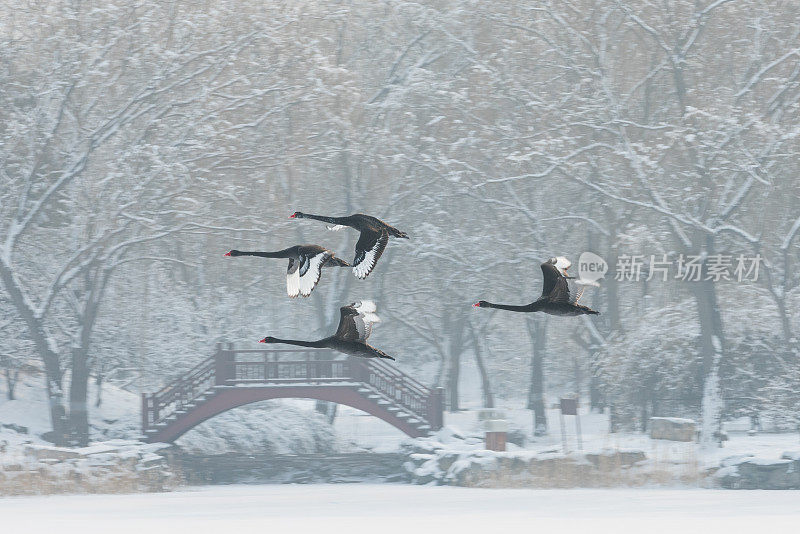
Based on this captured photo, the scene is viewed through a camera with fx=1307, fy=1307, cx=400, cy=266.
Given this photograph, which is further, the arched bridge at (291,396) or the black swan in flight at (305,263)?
the arched bridge at (291,396)

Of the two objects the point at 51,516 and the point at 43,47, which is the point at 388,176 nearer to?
the point at 43,47

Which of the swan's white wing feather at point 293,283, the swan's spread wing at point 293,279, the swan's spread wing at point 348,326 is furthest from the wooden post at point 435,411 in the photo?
the swan's spread wing at point 348,326

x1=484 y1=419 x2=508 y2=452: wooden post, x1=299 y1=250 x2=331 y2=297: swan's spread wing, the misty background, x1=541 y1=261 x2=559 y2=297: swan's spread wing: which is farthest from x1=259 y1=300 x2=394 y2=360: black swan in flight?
x1=484 y1=419 x2=508 y2=452: wooden post

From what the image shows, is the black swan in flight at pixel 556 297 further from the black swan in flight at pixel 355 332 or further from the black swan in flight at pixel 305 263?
the black swan in flight at pixel 305 263

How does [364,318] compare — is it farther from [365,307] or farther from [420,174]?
[420,174]

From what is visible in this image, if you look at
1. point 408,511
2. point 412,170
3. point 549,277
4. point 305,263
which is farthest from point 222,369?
point 549,277

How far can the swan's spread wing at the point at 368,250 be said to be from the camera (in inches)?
448

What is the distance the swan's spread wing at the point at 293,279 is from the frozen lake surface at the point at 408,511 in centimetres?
1554

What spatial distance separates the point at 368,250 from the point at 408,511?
18524mm

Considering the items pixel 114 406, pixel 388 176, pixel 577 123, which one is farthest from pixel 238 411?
pixel 577 123

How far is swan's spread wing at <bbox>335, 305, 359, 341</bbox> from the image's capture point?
35.4ft

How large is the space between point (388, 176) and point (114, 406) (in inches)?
438

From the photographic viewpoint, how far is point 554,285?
1075cm

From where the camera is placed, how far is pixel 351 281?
38.5m
